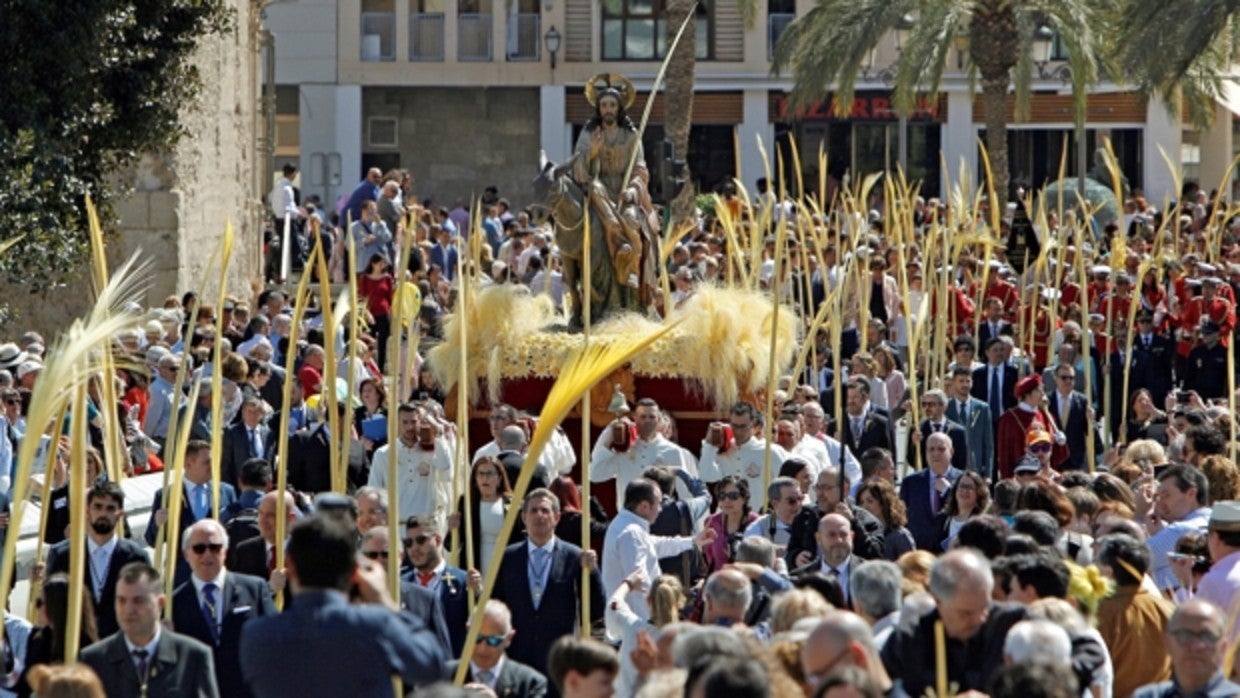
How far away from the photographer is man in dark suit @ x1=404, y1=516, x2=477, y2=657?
402 inches

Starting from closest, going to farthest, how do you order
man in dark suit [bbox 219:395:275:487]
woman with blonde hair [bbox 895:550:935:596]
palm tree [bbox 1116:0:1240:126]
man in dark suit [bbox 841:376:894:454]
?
woman with blonde hair [bbox 895:550:935:596] → man in dark suit [bbox 219:395:275:487] → man in dark suit [bbox 841:376:894:454] → palm tree [bbox 1116:0:1240:126]

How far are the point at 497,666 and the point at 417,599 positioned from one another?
805 mm

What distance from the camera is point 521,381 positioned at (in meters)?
17.2

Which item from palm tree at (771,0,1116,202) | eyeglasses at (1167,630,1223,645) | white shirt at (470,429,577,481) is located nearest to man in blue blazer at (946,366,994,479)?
white shirt at (470,429,577,481)

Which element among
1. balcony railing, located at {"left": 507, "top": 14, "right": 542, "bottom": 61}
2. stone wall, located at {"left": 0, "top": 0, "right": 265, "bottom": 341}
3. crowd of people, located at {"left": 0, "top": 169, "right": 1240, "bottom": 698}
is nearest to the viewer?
crowd of people, located at {"left": 0, "top": 169, "right": 1240, "bottom": 698}

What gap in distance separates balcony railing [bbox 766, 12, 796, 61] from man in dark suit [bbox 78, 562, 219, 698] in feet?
135

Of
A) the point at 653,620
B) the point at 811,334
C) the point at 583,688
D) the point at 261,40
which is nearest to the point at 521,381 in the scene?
the point at 811,334

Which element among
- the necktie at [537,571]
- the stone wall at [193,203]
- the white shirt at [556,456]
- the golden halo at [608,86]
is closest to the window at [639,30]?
the stone wall at [193,203]

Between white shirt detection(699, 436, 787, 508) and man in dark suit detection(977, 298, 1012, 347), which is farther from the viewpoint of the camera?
man in dark suit detection(977, 298, 1012, 347)

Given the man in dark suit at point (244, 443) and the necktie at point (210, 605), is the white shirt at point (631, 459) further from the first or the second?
the necktie at point (210, 605)

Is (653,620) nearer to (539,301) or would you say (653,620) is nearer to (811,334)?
(811,334)

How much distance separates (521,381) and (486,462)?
17.2ft

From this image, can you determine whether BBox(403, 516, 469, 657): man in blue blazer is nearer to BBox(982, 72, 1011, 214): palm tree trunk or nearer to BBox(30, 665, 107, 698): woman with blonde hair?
BBox(30, 665, 107, 698): woman with blonde hair

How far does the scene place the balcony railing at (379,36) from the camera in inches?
1932
